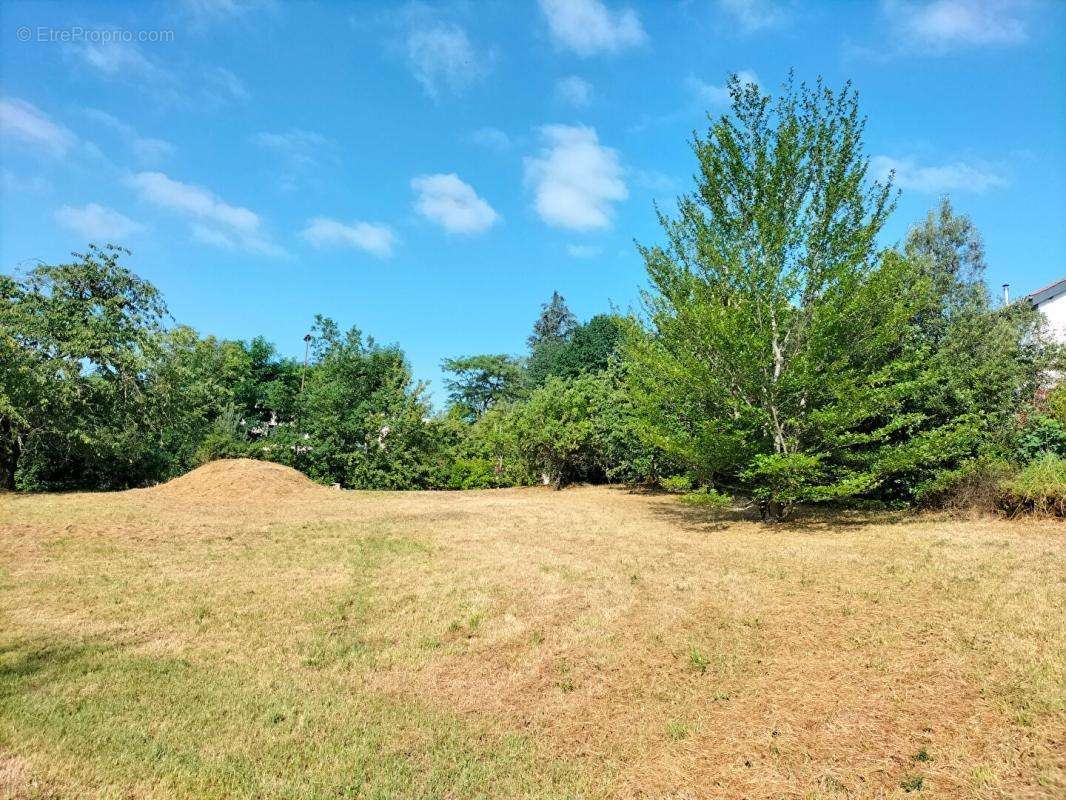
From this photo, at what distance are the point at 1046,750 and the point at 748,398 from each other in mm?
8720

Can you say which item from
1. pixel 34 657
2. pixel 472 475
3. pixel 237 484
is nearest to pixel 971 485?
pixel 34 657

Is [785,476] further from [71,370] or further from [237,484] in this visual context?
[71,370]

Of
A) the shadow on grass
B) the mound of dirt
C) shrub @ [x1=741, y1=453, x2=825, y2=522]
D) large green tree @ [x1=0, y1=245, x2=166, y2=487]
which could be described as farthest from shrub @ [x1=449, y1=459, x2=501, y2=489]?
the shadow on grass

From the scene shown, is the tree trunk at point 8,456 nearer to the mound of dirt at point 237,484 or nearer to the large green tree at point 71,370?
the large green tree at point 71,370

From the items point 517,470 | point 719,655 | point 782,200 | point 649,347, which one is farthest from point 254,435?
point 719,655

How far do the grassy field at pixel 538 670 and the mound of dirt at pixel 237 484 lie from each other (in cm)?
748

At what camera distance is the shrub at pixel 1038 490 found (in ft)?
33.5

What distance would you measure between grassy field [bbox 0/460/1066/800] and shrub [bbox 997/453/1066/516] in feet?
2.90

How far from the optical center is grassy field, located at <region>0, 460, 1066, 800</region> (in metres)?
3.56

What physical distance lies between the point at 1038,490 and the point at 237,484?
20.6m

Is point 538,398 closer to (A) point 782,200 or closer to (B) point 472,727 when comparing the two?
(A) point 782,200

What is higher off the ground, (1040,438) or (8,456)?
(1040,438)

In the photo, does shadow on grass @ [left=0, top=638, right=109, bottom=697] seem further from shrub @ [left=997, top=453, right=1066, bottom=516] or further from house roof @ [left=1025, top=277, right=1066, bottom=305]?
house roof @ [left=1025, top=277, right=1066, bottom=305]

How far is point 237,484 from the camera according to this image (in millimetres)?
17828
